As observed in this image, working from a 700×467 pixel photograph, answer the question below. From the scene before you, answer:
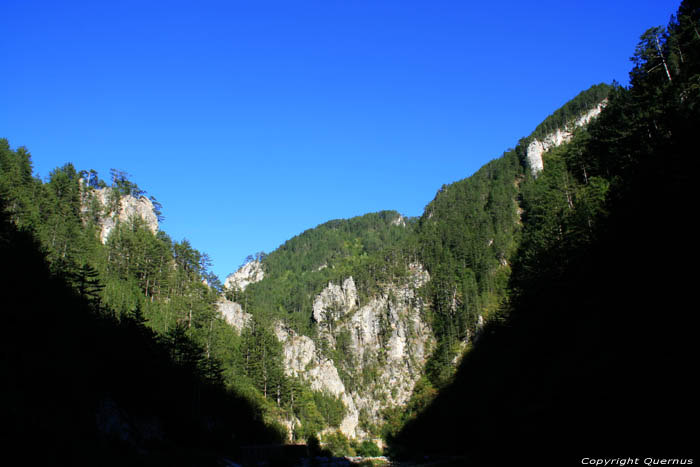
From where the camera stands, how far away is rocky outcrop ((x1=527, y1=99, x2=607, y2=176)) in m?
151

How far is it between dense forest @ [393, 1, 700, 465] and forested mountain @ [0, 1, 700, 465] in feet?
0.80

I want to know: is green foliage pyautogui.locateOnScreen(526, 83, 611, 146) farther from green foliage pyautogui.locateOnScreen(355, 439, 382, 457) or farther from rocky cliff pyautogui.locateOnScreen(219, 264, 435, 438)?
green foliage pyautogui.locateOnScreen(355, 439, 382, 457)

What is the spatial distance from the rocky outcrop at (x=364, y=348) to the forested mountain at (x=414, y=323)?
1.90 feet

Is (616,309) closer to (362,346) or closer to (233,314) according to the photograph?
(233,314)

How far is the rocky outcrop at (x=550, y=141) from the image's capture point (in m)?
151

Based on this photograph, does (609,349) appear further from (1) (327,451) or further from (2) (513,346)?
(1) (327,451)

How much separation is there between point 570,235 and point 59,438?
2203 inches

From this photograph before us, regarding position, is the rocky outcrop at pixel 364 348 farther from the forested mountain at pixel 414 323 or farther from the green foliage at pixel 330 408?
the green foliage at pixel 330 408

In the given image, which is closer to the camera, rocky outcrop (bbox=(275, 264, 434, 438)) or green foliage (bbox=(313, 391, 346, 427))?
green foliage (bbox=(313, 391, 346, 427))

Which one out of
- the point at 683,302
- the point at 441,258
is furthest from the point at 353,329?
the point at 683,302

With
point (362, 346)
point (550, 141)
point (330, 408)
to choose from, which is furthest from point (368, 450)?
point (550, 141)

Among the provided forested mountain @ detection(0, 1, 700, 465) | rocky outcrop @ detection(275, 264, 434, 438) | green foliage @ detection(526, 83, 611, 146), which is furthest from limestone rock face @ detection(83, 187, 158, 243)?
green foliage @ detection(526, 83, 611, 146)

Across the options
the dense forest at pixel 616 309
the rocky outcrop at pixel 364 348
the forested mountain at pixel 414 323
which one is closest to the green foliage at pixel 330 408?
the forested mountain at pixel 414 323

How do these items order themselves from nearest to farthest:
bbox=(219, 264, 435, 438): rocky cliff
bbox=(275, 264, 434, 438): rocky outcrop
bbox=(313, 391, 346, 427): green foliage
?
bbox=(313, 391, 346, 427): green foliage < bbox=(219, 264, 435, 438): rocky cliff < bbox=(275, 264, 434, 438): rocky outcrop
